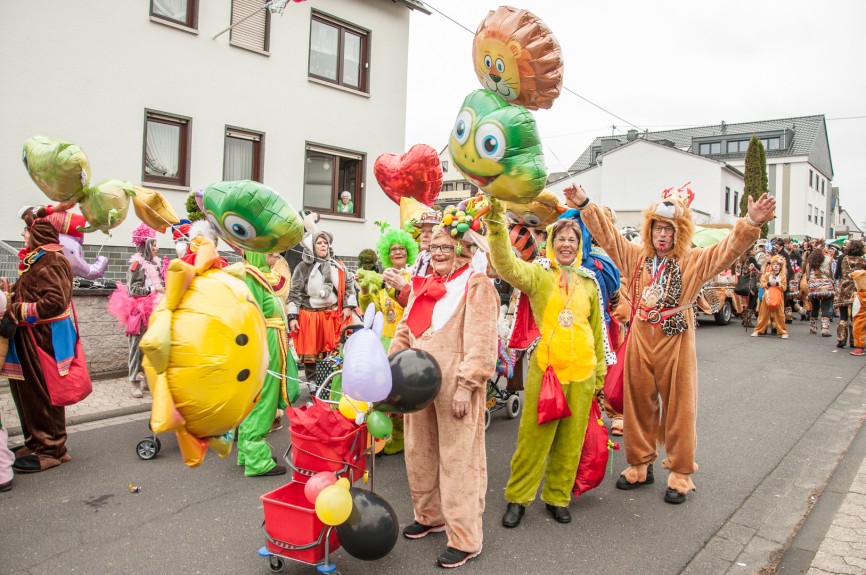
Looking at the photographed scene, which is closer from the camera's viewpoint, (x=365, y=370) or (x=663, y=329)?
(x=365, y=370)

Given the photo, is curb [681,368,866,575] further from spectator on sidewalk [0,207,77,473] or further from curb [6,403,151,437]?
curb [6,403,151,437]

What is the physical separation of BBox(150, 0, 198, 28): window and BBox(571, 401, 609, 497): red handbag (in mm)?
9694

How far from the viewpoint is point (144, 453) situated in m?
5.27

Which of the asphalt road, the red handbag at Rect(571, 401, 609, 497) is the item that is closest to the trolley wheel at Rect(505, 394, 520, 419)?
the asphalt road

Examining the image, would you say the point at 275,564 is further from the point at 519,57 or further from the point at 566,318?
the point at 519,57

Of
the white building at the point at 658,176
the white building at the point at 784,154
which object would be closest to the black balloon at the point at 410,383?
the white building at the point at 658,176

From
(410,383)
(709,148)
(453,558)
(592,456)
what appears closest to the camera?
(410,383)

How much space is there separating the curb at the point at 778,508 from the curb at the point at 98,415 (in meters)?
5.81

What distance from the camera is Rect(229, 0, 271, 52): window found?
37.0ft

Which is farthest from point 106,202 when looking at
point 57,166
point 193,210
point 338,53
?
point 338,53

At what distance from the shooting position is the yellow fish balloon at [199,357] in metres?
2.29

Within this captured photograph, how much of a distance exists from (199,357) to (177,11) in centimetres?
1024

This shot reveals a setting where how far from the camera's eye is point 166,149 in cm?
1066

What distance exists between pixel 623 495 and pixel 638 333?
4.05ft
